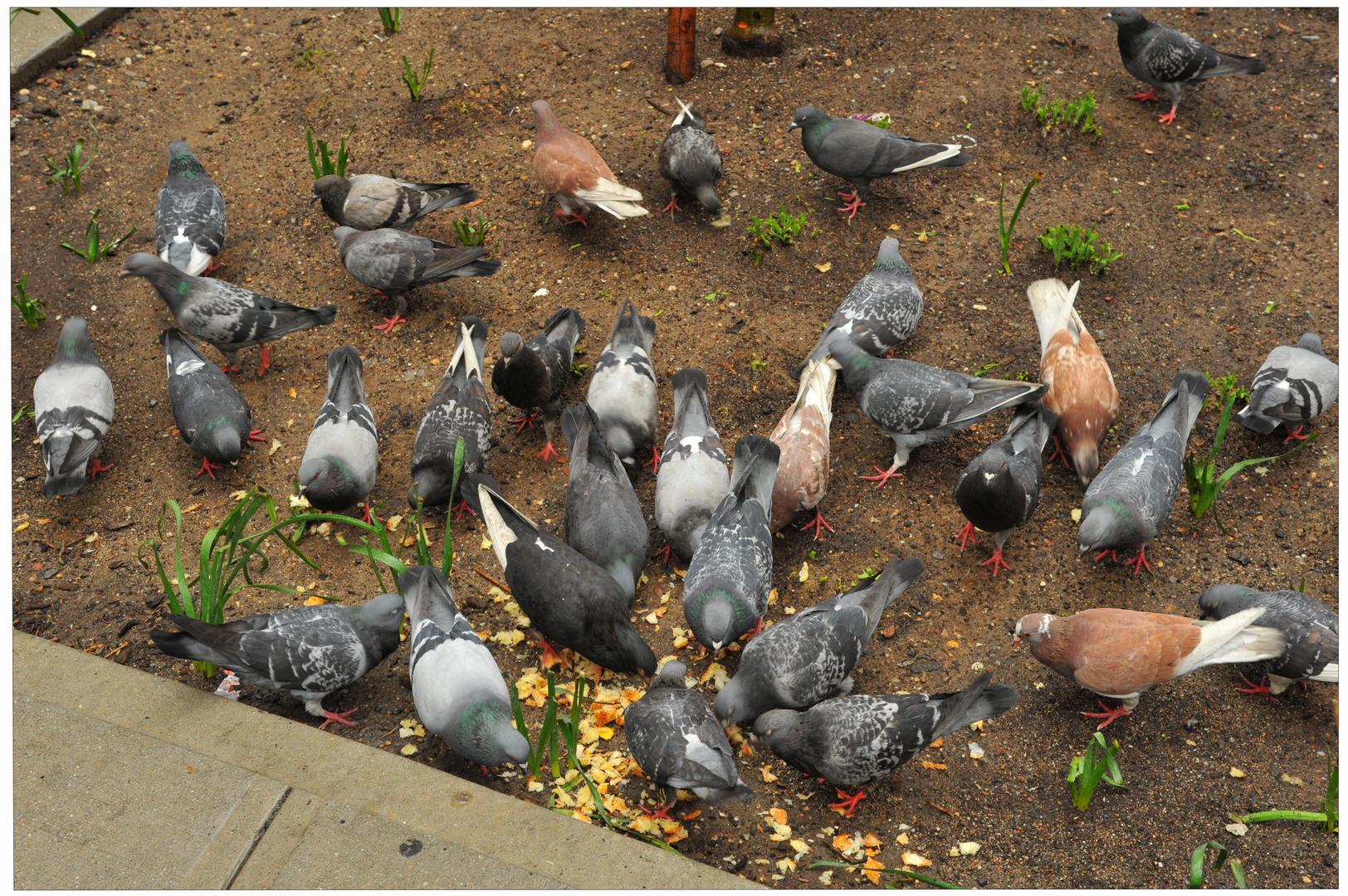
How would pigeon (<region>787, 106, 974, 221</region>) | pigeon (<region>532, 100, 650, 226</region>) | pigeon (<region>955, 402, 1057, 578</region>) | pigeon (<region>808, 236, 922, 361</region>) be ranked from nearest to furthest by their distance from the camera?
pigeon (<region>955, 402, 1057, 578</region>) → pigeon (<region>808, 236, 922, 361</region>) → pigeon (<region>532, 100, 650, 226</region>) → pigeon (<region>787, 106, 974, 221</region>)

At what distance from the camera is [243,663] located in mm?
3830

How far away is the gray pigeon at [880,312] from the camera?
5227mm

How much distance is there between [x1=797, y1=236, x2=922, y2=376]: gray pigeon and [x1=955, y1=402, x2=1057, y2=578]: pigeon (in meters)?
0.86

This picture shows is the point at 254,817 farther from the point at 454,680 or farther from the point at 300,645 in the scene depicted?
the point at 454,680

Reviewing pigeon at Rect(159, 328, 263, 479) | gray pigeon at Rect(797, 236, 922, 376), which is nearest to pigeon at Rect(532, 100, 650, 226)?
gray pigeon at Rect(797, 236, 922, 376)

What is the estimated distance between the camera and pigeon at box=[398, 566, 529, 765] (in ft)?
11.9

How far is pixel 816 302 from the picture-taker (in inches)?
229

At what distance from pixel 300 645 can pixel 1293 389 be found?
4898mm

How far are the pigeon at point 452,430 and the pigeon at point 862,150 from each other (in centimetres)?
265

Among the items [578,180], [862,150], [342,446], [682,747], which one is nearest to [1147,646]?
[682,747]

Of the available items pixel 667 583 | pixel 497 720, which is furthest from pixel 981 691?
pixel 497 720

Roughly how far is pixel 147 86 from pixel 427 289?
3242mm

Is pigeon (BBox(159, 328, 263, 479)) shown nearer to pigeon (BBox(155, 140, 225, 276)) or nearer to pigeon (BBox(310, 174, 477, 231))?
pigeon (BBox(155, 140, 225, 276))

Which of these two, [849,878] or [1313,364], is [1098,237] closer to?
[1313,364]
